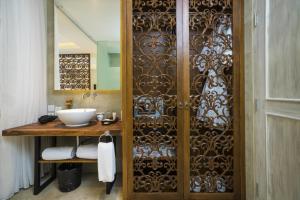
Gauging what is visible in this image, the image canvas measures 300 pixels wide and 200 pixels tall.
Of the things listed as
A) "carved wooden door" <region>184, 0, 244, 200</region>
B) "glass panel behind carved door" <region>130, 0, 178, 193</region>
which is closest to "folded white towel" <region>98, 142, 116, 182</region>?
"glass panel behind carved door" <region>130, 0, 178, 193</region>

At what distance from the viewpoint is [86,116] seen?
1994 millimetres

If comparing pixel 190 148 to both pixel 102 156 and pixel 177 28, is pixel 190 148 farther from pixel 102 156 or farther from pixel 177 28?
pixel 177 28

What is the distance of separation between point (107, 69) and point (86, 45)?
45cm

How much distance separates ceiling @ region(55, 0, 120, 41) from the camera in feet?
7.91

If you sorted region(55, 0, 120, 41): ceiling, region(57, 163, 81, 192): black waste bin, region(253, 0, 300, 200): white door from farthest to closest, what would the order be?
region(55, 0, 120, 41): ceiling < region(57, 163, 81, 192): black waste bin < region(253, 0, 300, 200): white door

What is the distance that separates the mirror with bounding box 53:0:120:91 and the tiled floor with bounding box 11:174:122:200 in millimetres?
1257

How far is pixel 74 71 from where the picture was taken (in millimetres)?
2500

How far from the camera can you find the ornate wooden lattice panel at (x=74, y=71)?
2.48 m

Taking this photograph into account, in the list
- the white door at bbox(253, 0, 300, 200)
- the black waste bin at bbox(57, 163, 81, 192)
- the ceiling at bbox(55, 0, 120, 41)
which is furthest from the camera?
the ceiling at bbox(55, 0, 120, 41)

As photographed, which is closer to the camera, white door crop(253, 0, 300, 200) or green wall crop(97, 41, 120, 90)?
white door crop(253, 0, 300, 200)

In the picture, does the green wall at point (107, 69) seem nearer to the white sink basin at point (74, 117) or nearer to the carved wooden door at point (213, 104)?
the white sink basin at point (74, 117)

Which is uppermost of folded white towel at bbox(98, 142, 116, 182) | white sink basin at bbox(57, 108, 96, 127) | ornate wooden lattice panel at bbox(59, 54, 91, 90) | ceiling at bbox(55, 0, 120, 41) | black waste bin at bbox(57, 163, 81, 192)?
ceiling at bbox(55, 0, 120, 41)

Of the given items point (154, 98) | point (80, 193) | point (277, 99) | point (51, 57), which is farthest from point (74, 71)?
point (277, 99)

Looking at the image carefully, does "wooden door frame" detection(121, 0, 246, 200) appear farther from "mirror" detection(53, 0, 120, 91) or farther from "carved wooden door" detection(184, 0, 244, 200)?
"mirror" detection(53, 0, 120, 91)
